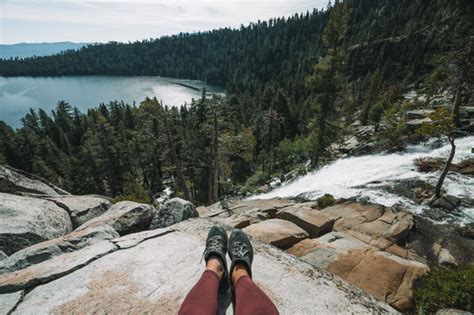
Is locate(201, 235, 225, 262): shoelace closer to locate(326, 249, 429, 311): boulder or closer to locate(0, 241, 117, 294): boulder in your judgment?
locate(0, 241, 117, 294): boulder

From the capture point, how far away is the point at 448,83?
21781mm

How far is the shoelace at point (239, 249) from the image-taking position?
163 inches

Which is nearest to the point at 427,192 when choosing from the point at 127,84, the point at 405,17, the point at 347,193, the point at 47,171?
the point at 347,193

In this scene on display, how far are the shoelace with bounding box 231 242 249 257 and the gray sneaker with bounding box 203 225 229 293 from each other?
186 millimetres

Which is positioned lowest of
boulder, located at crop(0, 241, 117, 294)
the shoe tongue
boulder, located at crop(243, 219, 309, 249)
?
boulder, located at crop(243, 219, 309, 249)

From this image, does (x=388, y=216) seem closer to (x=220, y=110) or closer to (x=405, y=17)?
(x=220, y=110)

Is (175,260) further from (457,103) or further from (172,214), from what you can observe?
(457,103)

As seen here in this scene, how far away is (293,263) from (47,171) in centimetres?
5046

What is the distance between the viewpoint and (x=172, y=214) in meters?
7.56

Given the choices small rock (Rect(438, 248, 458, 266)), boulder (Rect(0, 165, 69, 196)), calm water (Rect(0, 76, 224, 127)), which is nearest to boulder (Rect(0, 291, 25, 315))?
boulder (Rect(0, 165, 69, 196))

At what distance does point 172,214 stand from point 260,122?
3692 cm

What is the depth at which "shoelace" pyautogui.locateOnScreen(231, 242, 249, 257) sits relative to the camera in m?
4.14

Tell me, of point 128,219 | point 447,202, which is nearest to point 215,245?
point 128,219

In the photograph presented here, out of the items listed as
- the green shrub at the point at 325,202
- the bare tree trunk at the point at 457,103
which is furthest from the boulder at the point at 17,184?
the bare tree trunk at the point at 457,103
